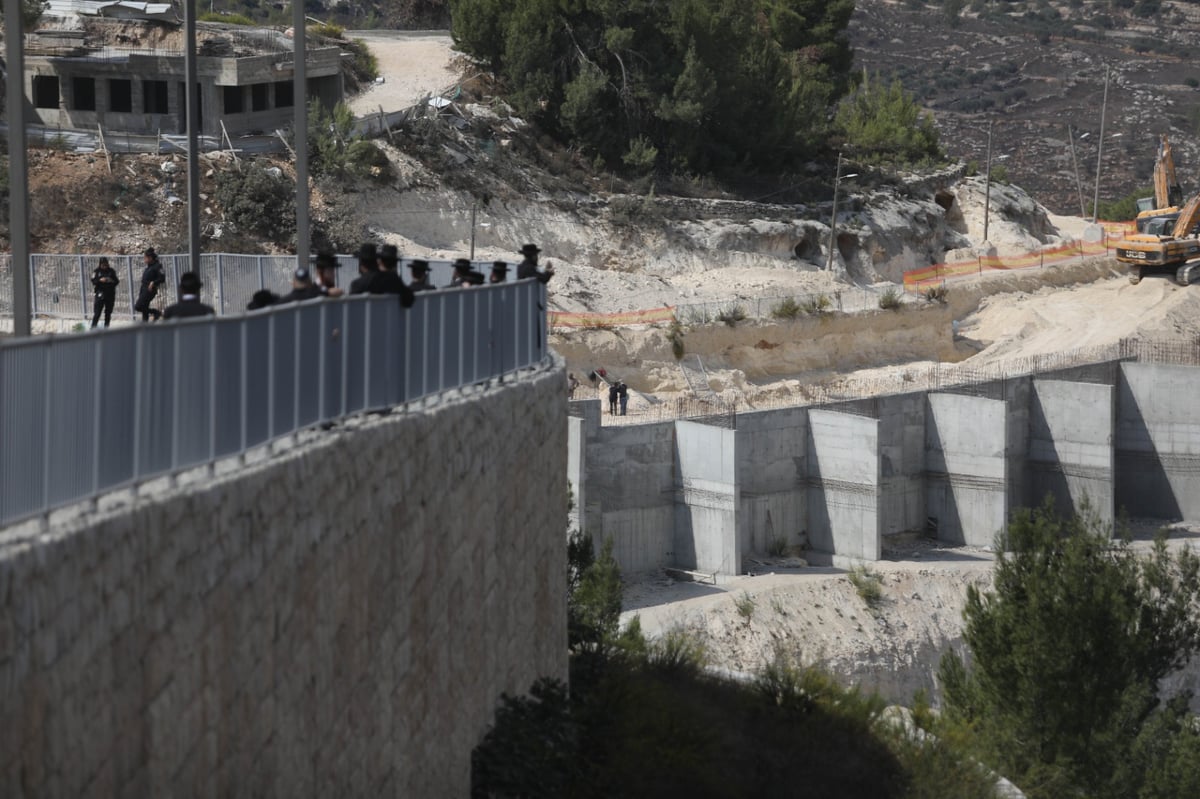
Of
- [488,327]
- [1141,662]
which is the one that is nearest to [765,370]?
[1141,662]

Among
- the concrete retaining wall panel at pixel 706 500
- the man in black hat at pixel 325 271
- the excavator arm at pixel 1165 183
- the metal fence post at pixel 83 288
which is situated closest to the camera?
the man in black hat at pixel 325 271

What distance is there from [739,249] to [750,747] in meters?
41.3

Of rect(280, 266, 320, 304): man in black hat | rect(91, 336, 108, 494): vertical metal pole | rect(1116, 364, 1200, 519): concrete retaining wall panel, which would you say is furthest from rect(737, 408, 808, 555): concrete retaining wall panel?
rect(91, 336, 108, 494): vertical metal pole

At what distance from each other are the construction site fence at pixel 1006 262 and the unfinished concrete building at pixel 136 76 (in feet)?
76.2

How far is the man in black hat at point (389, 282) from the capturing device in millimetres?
12164

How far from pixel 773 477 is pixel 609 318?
375 inches

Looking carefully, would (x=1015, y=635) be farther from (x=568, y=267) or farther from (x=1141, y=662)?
(x=568, y=267)

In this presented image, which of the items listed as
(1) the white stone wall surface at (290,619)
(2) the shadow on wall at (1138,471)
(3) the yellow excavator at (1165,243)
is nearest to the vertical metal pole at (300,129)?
(1) the white stone wall surface at (290,619)

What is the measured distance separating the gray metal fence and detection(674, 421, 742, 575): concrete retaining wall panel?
17907 millimetres

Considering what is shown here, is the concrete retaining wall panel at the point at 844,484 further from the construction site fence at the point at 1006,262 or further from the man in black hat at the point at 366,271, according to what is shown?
the man in black hat at the point at 366,271

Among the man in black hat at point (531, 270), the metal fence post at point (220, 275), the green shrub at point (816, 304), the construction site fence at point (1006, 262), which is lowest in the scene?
the construction site fence at point (1006, 262)

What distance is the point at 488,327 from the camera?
14.9 metres

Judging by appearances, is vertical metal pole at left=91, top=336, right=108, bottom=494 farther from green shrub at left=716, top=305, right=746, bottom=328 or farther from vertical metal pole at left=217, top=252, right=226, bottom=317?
green shrub at left=716, top=305, right=746, bottom=328

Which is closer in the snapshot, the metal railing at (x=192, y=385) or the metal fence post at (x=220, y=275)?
the metal railing at (x=192, y=385)
